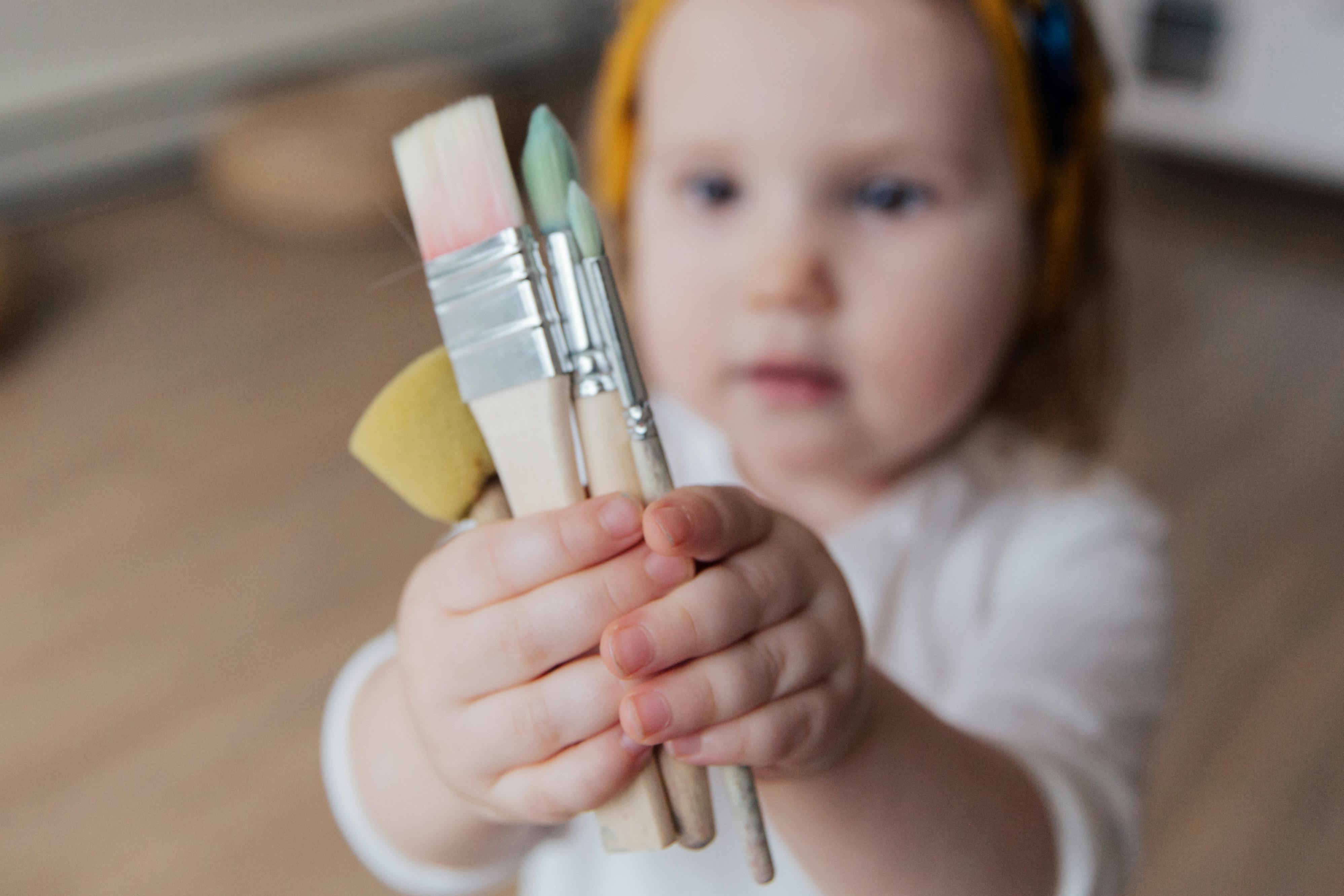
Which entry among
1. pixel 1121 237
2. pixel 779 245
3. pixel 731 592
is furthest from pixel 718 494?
pixel 1121 237

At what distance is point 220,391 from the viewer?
4.22 feet

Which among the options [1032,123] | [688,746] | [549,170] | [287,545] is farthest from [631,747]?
[287,545]

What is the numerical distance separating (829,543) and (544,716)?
302mm

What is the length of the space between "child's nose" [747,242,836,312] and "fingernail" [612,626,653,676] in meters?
0.24

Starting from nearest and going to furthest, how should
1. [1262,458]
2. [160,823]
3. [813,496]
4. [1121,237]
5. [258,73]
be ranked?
1. [813,496]
2. [160,823]
3. [1262,458]
4. [1121,237]
5. [258,73]

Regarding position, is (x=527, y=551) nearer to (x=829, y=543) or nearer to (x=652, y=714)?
(x=652, y=714)

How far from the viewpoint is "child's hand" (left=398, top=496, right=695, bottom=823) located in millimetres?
236

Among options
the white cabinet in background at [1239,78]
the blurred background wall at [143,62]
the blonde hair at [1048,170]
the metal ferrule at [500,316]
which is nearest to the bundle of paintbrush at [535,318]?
the metal ferrule at [500,316]

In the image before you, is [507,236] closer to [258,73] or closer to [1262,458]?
[1262,458]

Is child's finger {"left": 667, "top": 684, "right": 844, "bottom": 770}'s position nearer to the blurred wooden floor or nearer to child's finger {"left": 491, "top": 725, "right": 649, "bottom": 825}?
child's finger {"left": 491, "top": 725, "right": 649, "bottom": 825}

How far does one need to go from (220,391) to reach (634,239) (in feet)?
2.94

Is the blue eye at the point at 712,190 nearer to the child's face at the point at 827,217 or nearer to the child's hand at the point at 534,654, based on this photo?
the child's face at the point at 827,217

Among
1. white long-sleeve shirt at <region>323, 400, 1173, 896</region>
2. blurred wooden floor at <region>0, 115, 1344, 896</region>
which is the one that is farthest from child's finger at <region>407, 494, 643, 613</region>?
blurred wooden floor at <region>0, 115, 1344, 896</region>

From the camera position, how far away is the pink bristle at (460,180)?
0.22 m
